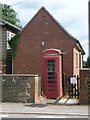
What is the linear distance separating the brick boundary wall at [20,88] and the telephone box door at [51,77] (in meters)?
2.49

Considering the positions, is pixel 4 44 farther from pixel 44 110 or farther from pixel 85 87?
pixel 44 110

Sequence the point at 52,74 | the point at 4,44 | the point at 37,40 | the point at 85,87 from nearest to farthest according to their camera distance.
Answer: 1. the point at 85,87
2. the point at 52,74
3. the point at 37,40
4. the point at 4,44

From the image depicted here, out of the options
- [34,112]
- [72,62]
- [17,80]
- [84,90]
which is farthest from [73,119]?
[72,62]

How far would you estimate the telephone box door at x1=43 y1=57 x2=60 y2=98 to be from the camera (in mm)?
19531

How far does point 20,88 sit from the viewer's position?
1692cm

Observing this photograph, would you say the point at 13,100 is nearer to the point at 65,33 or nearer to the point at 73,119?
the point at 73,119

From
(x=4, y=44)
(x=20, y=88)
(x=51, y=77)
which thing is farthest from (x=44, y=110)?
(x=4, y=44)

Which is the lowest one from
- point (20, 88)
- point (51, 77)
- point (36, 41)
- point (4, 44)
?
point (20, 88)

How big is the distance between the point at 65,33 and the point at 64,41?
1.96 feet

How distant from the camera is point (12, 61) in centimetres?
2425

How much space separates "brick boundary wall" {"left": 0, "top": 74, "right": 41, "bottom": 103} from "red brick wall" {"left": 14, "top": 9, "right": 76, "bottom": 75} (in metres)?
6.72

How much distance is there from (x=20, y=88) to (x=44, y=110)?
9.25 feet

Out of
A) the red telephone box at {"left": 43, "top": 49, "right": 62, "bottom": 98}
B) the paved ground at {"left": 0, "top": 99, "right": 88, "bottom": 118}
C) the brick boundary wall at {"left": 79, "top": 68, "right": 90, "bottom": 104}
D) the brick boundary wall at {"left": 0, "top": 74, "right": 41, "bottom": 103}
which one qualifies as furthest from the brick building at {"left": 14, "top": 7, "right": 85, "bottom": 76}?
the paved ground at {"left": 0, "top": 99, "right": 88, "bottom": 118}

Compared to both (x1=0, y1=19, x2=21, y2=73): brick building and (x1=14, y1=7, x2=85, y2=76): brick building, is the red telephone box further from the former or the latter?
(x1=0, y1=19, x2=21, y2=73): brick building
